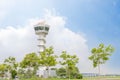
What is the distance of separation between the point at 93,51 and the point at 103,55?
188cm

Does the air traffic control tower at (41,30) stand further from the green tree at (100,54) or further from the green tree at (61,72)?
the green tree at (100,54)

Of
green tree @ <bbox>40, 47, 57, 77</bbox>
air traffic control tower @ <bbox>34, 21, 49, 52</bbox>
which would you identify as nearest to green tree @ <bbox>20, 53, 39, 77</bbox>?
green tree @ <bbox>40, 47, 57, 77</bbox>

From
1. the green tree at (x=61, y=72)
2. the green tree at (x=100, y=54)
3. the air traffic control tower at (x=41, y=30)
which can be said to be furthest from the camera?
the air traffic control tower at (x=41, y=30)

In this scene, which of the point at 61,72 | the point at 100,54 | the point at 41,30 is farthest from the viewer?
the point at 41,30

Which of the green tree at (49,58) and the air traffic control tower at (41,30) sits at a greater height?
the air traffic control tower at (41,30)

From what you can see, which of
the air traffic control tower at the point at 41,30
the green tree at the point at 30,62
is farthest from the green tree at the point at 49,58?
the air traffic control tower at the point at 41,30

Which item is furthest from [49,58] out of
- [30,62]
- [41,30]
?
[41,30]

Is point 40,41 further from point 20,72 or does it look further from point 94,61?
point 94,61

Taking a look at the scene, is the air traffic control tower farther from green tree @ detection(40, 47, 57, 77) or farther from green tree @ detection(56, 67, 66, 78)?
green tree @ detection(40, 47, 57, 77)

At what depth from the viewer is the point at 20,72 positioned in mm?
74188

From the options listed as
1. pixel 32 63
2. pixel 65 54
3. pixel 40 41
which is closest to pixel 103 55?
pixel 65 54

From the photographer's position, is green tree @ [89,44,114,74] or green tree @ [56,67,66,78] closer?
green tree @ [89,44,114,74]

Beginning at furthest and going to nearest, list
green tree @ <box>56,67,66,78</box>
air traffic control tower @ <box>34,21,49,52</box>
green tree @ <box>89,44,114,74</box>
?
air traffic control tower @ <box>34,21,49,52</box> → green tree @ <box>56,67,66,78</box> → green tree @ <box>89,44,114,74</box>

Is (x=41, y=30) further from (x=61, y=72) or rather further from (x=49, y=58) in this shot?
(x=49, y=58)
